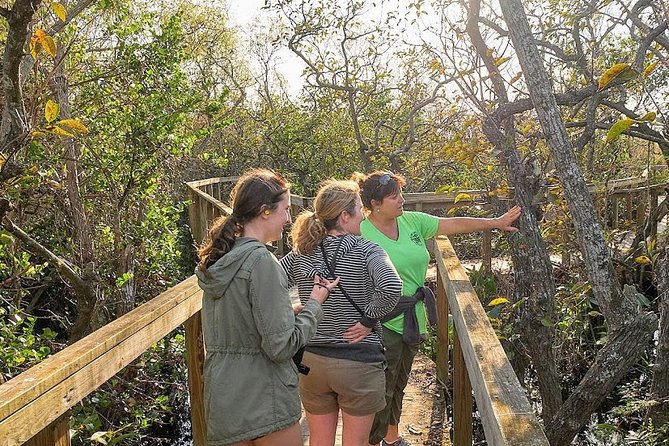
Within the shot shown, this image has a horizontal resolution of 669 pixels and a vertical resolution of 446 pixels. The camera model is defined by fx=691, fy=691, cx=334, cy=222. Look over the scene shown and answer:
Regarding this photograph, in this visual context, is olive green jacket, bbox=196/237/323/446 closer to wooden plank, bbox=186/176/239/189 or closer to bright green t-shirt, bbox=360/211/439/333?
bright green t-shirt, bbox=360/211/439/333

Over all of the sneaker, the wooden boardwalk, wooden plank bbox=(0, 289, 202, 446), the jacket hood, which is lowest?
the wooden boardwalk

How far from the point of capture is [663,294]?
10.2 feet

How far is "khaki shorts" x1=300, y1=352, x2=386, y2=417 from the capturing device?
2.81 metres

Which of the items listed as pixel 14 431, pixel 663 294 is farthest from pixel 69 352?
pixel 663 294

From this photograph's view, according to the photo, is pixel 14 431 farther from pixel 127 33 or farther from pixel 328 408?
pixel 127 33

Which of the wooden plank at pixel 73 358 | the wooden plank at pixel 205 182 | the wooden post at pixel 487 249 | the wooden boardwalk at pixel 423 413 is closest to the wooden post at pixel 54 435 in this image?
the wooden plank at pixel 73 358

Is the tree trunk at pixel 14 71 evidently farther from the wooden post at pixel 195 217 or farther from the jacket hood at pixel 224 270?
the wooden post at pixel 195 217

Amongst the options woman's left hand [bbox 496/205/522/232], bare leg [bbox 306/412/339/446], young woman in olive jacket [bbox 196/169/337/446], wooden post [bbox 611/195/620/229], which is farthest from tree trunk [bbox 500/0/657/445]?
wooden post [bbox 611/195/620/229]

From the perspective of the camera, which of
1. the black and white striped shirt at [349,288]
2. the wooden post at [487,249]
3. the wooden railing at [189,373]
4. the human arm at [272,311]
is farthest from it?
the wooden post at [487,249]

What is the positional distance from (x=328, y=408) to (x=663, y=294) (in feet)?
5.22

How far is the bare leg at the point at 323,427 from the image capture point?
9.82 feet

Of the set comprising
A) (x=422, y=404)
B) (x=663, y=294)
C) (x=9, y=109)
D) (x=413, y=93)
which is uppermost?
(x=413, y=93)

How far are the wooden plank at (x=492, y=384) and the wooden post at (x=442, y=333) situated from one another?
150cm

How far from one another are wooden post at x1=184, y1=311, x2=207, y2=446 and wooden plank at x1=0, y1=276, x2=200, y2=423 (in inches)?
10.3
